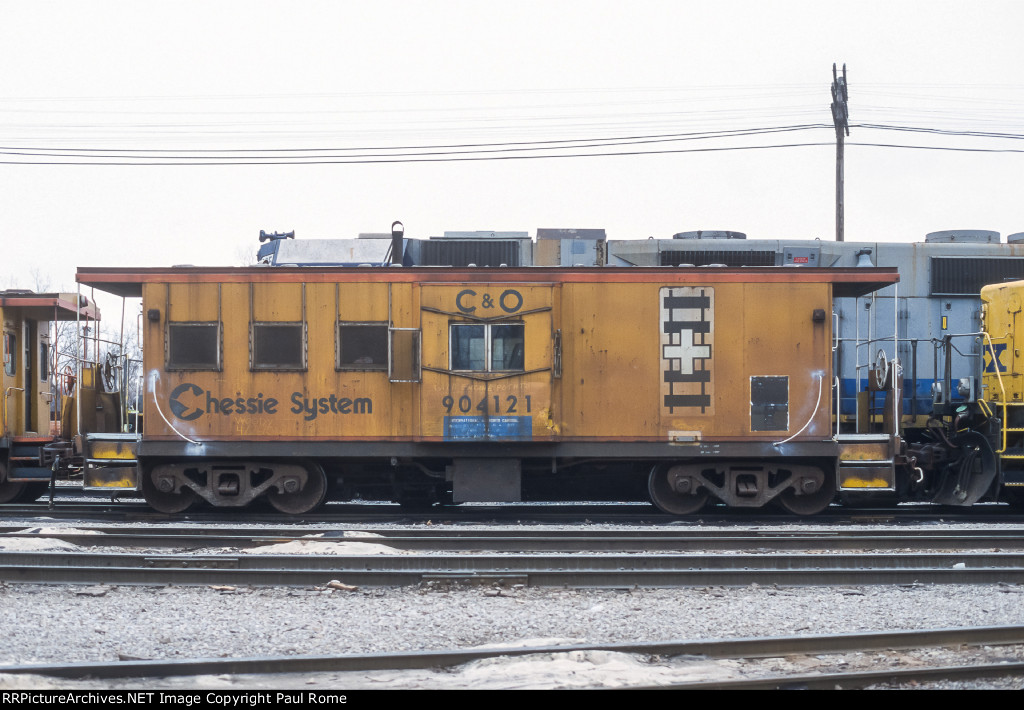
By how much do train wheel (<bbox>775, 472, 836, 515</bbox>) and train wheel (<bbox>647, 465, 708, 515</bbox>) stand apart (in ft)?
3.50

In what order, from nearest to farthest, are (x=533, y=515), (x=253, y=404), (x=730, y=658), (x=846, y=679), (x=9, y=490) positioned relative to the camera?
(x=846, y=679) < (x=730, y=658) < (x=253, y=404) < (x=533, y=515) < (x=9, y=490)

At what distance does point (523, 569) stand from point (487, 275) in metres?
4.50

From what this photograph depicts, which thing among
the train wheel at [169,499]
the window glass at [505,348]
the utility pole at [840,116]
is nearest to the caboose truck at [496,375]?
the window glass at [505,348]

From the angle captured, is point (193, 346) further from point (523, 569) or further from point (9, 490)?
point (523, 569)

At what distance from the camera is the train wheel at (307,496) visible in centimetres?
1220

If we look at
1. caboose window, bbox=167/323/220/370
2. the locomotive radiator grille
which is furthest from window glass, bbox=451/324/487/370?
caboose window, bbox=167/323/220/370

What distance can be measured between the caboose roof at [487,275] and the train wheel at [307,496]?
2.53 meters

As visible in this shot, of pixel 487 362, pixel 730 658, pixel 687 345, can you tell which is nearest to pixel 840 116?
pixel 687 345

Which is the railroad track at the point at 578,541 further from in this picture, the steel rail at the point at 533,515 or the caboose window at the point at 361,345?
the caboose window at the point at 361,345

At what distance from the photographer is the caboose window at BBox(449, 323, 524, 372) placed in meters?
11.9

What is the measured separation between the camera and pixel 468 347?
11906mm

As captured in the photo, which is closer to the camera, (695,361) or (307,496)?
(695,361)

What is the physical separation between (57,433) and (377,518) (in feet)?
17.1
